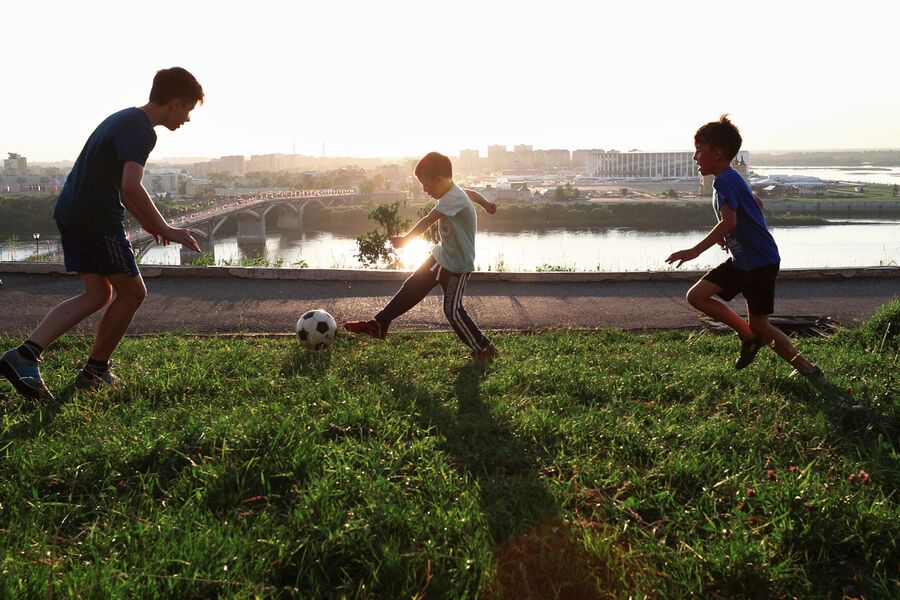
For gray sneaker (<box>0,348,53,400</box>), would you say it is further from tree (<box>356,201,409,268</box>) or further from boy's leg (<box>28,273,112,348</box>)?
tree (<box>356,201,409,268</box>)

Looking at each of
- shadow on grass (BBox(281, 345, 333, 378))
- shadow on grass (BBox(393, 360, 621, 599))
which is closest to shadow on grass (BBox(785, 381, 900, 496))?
shadow on grass (BBox(393, 360, 621, 599))

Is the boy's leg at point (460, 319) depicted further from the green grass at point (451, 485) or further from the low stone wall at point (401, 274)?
the low stone wall at point (401, 274)

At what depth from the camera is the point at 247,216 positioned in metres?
61.2

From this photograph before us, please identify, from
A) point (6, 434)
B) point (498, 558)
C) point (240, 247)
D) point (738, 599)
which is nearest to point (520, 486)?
point (498, 558)

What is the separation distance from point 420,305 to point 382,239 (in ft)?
60.0

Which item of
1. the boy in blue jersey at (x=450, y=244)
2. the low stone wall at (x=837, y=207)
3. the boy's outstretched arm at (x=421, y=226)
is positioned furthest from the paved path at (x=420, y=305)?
the low stone wall at (x=837, y=207)

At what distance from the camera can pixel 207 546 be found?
226 centimetres

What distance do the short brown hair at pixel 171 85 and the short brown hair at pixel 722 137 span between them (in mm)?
2970

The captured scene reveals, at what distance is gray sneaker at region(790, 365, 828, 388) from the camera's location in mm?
3996

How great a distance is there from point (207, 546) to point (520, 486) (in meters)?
1.15

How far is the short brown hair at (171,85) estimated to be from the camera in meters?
3.90

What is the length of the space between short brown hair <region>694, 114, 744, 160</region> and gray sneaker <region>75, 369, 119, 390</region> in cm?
373

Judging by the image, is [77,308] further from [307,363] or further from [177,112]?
[307,363]

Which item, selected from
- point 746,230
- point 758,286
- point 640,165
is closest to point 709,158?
point 746,230
